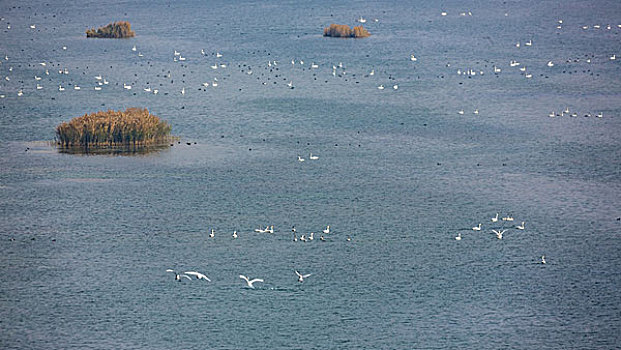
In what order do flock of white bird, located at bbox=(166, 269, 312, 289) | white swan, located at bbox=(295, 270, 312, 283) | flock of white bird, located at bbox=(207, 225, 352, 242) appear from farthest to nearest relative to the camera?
1. flock of white bird, located at bbox=(207, 225, 352, 242)
2. white swan, located at bbox=(295, 270, 312, 283)
3. flock of white bird, located at bbox=(166, 269, 312, 289)

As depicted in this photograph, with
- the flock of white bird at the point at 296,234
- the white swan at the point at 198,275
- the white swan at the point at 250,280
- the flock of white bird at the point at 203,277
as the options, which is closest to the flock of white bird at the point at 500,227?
the flock of white bird at the point at 296,234

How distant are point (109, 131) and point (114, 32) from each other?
73036 mm

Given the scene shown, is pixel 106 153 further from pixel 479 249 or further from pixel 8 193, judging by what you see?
pixel 479 249

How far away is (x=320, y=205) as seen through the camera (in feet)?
243

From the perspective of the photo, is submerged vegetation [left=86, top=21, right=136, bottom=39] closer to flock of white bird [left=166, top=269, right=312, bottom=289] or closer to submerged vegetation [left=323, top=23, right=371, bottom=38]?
submerged vegetation [left=323, top=23, right=371, bottom=38]

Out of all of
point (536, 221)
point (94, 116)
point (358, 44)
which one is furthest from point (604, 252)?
point (358, 44)

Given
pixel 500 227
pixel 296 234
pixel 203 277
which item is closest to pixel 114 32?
pixel 296 234

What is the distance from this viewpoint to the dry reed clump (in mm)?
92688

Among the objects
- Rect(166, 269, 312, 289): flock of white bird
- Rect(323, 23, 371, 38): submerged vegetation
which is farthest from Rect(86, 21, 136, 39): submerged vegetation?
Rect(166, 269, 312, 289): flock of white bird

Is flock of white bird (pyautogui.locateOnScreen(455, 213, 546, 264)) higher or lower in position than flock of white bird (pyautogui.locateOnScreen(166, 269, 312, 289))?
higher

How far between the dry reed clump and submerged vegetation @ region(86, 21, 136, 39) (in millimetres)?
70206

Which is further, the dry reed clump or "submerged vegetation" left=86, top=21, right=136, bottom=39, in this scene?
"submerged vegetation" left=86, top=21, right=136, bottom=39

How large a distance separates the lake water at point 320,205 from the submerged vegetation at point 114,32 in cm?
2131

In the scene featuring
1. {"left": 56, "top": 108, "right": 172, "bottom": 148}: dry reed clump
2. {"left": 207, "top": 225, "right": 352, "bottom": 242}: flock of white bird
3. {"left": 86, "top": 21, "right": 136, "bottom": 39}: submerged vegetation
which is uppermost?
{"left": 86, "top": 21, "right": 136, "bottom": 39}: submerged vegetation
